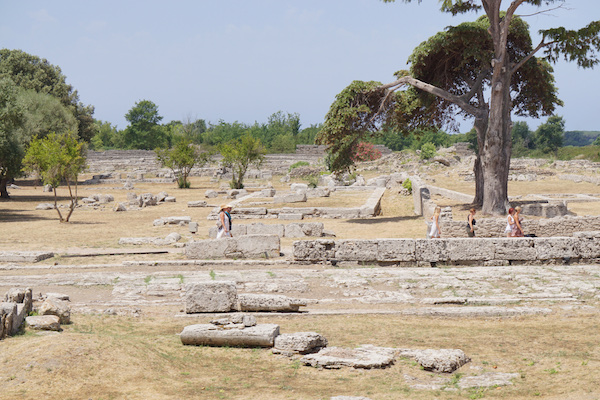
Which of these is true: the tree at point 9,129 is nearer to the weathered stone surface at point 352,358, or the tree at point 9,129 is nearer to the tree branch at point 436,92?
the tree branch at point 436,92

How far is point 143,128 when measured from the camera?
89000mm

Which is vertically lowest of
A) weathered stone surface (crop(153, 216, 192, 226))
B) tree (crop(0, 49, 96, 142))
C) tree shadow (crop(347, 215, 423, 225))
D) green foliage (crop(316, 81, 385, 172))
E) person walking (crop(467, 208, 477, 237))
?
tree shadow (crop(347, 215, 423, 225))

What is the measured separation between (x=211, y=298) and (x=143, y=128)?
83.4 meters

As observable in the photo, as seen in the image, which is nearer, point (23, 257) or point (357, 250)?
point (357, 250)

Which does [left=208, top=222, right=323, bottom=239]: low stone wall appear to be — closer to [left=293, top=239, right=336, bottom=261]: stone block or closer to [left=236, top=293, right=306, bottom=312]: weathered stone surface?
[left=293, top=239, right=336, bottom=261]: stone block

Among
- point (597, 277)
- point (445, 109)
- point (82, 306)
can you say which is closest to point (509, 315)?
point (597, 277)

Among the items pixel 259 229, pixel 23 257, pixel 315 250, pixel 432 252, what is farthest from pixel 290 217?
pixel 432 252

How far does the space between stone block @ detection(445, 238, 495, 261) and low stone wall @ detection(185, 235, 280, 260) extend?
159 inches

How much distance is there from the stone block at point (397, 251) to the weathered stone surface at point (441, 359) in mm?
5708

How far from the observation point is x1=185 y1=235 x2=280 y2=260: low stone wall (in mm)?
14102

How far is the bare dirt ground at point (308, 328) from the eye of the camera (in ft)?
20.1

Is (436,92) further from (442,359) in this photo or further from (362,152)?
(442,359)

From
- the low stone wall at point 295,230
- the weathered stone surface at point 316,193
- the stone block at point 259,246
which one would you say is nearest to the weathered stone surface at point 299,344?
the stone block at point 259,246

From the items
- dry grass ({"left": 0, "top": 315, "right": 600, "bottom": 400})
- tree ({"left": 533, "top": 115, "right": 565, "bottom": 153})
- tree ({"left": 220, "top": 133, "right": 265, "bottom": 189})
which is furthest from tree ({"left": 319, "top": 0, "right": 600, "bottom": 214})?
tree ({"left": 533, "top": 115, "right": 565, "bottom": 153})
